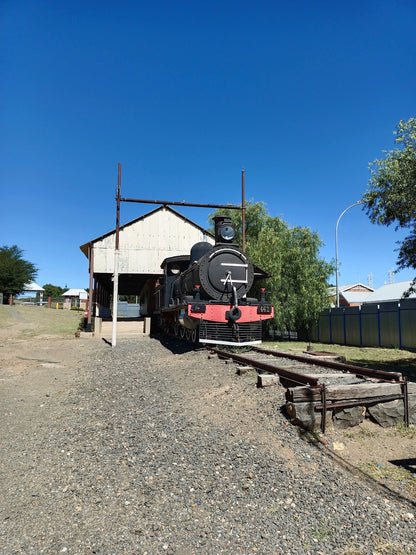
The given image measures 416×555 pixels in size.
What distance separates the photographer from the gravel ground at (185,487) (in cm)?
299

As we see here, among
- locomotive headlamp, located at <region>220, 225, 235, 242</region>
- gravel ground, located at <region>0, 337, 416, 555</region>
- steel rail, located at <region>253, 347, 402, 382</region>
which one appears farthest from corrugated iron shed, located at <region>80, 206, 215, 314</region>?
gravel ground, located at <region>0, 337, 416, 555</region>

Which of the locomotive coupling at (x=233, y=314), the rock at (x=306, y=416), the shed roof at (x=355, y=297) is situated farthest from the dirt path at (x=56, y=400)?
the shed roof at (x=355, y=297)

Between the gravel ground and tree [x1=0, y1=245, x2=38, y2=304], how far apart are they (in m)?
52.0

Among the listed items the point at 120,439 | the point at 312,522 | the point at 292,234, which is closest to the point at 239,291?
the point at 120,439

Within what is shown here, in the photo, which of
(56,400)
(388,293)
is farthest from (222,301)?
(388,293)

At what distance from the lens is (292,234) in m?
22.7

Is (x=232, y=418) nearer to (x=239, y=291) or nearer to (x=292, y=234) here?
(x=239, y=291)

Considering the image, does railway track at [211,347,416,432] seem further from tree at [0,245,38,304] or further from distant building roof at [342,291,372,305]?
tree at [0,245,38,304]

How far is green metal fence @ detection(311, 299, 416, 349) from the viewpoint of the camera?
16078 millimetres

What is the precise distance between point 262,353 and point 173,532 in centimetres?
760

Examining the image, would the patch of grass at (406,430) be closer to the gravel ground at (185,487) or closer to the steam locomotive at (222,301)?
the gravel ground at (185,487)

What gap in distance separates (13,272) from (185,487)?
56180mm

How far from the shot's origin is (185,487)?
3.69 m

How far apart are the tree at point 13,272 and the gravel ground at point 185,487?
52.0m
